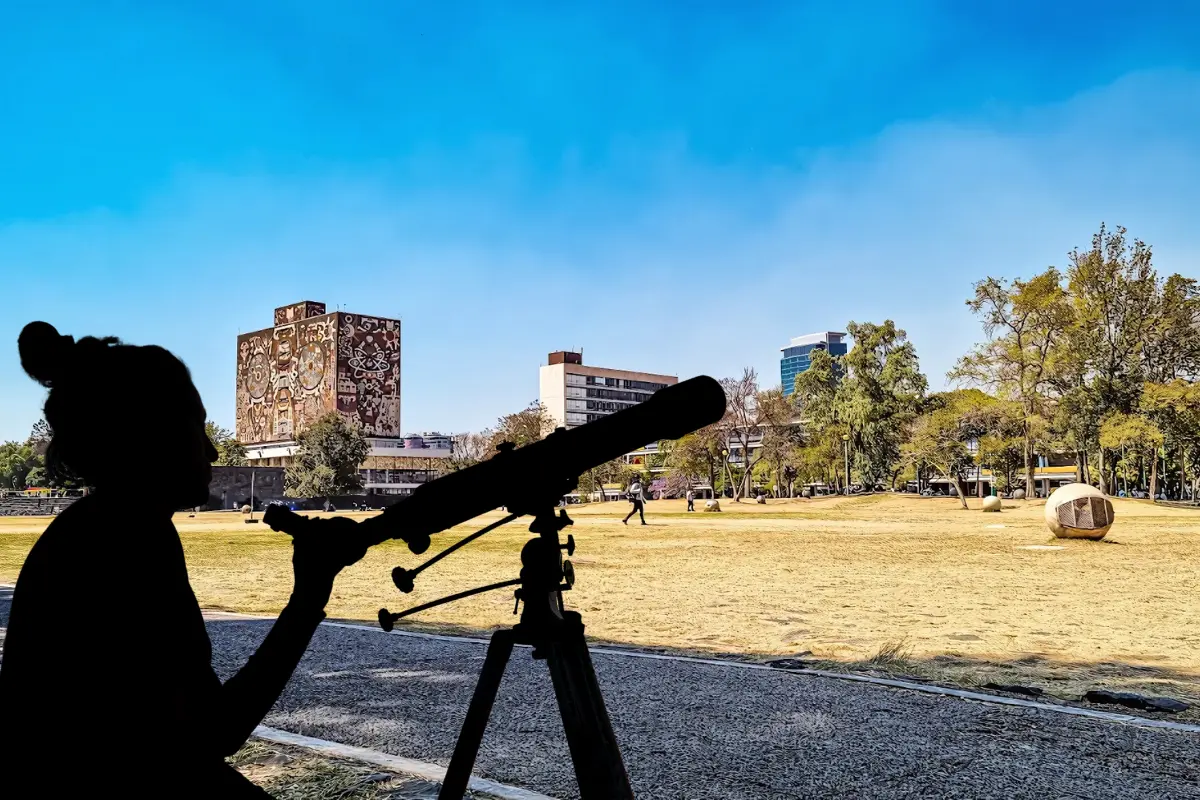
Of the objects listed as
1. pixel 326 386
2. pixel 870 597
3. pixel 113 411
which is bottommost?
pixel 870 597

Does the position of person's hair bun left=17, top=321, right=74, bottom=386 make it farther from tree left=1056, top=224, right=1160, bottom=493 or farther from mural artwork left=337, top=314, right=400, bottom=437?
mural artwork left=337, top=314, right=400, bottom=437

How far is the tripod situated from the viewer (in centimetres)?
210

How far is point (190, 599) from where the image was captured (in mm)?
1921

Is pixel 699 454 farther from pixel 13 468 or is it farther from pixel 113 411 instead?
pixel 13 468

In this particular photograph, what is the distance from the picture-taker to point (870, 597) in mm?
12617

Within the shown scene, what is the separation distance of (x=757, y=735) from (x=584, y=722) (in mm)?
3654

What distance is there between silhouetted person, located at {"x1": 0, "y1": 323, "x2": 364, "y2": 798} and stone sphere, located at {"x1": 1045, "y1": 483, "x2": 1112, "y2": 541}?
24.1 metres

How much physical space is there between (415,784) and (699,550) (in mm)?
18056

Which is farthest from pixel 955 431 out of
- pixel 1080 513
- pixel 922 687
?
pixel 922 687

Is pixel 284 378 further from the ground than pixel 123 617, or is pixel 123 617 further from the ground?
pixel 284 378

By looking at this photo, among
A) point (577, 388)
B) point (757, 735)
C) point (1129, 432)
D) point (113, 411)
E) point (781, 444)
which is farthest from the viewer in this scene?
point (577, 388)

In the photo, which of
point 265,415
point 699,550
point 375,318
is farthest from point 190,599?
point 265,415

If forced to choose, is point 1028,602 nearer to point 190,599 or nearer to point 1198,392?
point 190,599

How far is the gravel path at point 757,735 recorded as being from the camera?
177 inches
